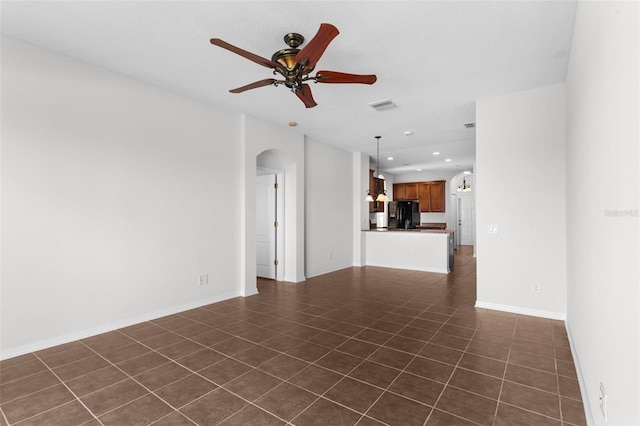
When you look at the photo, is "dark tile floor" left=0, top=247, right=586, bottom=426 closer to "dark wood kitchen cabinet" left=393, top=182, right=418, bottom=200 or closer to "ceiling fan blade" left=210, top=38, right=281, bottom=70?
"ceiling fan blade" left=210, top=38, right=281, bottom=70

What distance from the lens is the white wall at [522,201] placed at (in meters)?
3.69

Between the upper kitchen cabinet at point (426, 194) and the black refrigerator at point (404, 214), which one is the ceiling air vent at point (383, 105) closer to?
the black refrigerator at point (404, 214)

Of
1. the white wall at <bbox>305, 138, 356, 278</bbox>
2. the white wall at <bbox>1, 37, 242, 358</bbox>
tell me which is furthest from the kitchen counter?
the white wall at <bbox>1, 37, 242, 358</bbox>

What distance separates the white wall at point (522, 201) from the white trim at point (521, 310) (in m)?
0.01

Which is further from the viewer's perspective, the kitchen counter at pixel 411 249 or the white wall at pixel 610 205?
the kitchen counter at pixel 411 249

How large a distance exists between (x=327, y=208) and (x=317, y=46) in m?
4.74

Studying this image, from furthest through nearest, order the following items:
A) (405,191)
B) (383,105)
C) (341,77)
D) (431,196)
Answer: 1. (405,191)
2. (431,196)
3. (383,105)
4. (341,77)

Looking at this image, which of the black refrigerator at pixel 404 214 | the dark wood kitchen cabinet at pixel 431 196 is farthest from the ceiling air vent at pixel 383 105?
the dark wood kitchen cabinet at pixel 431 196


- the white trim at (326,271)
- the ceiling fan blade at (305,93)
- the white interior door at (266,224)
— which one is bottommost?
the white trim at (326,271)

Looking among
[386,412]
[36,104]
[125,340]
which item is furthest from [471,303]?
[36,104]

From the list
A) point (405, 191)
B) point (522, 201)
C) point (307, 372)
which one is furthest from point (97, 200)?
point (405, 191)

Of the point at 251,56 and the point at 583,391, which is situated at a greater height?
the point at 251,56

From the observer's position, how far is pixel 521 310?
3926 millimetres

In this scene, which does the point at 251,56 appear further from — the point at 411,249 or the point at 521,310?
the point at 411,249
